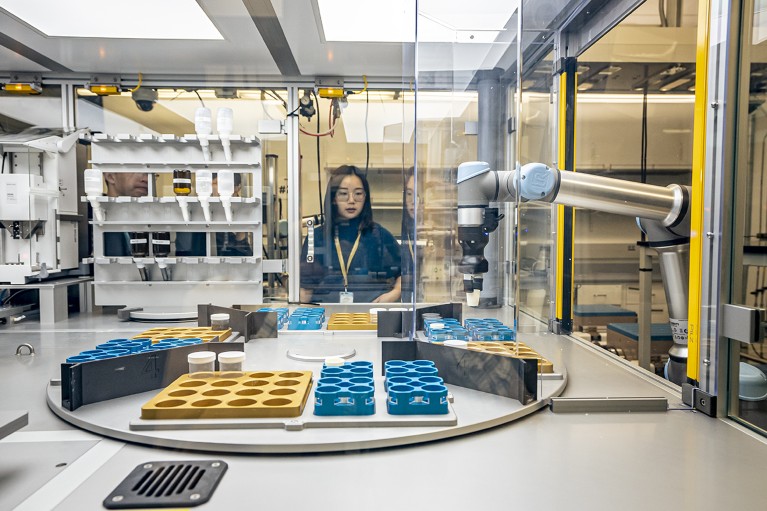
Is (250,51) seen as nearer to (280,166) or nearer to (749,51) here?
(280,166)

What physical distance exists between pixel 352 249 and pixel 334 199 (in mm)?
381

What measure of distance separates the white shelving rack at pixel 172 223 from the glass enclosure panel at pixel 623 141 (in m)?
1.83

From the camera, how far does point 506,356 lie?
131cm

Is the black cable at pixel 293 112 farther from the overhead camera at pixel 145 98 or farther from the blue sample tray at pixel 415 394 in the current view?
the blue sample tray at pixel 415 394

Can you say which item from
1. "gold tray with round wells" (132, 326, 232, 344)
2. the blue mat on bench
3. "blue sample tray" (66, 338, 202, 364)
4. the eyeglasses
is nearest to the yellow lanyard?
the eyeglasses

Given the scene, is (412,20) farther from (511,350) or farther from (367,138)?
(511,350)

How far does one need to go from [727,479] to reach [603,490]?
0.24m

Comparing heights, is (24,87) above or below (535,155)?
above

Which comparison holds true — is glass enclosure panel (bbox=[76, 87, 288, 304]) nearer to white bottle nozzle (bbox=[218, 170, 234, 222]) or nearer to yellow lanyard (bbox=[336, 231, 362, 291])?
white bottle nozzle (bbox=[218, 170, 234, 222])

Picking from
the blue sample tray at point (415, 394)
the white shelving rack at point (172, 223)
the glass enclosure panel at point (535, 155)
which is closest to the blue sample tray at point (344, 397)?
the blue sample tray at point (415, 394)

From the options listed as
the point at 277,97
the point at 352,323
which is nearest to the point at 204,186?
the point at 277,97

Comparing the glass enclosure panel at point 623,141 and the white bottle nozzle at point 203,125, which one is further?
the white bottle nozzle at point 203,125

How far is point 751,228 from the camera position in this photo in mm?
1161

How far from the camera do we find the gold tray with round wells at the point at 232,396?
1.12m
